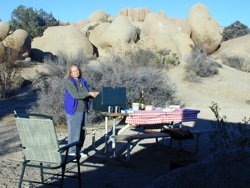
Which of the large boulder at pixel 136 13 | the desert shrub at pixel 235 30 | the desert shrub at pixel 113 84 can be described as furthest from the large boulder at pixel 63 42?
the large boulder at pixel 136 13

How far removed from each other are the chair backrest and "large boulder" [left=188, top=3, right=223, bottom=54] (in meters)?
32.1

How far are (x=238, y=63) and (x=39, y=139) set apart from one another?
84.3ft

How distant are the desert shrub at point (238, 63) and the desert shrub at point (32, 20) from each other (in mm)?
29141

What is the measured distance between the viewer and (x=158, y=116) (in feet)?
31.1

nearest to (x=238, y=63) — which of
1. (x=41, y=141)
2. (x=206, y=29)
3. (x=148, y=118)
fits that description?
(x=206, y=29)

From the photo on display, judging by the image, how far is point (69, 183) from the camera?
23.5 feet

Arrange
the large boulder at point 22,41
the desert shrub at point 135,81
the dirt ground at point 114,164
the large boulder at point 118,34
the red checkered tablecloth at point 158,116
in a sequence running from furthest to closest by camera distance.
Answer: the large boulder at point 118,34 < the large boulder at point 22,41 < the desert shrub at point 135,81 < the red checkered tablecloth at point 158,116 < the dirt ground at point 114,164

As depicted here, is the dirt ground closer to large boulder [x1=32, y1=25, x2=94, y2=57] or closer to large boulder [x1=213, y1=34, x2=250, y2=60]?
large boulder [x1=32, y1=25, x2=94, y2=57]

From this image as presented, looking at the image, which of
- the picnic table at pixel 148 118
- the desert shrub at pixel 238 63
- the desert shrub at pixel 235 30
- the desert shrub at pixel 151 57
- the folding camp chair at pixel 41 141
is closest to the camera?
the folding camp chair at pixel 41 141

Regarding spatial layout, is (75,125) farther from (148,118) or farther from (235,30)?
(235,30)

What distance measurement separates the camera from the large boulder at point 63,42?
32500mm

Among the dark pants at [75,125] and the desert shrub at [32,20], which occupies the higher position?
the desert shrub at [32,20]

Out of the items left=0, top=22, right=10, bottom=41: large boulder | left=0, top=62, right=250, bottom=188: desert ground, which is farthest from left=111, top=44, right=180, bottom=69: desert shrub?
left=0, top=22, right=10, bottom=41: large boulder

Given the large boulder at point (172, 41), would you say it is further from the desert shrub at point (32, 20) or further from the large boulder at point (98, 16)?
the large boulder at point (98, 16)
